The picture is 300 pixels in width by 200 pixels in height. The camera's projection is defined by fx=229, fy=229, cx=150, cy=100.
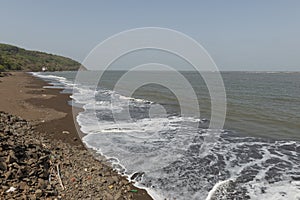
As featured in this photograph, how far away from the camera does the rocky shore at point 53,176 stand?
5.48m

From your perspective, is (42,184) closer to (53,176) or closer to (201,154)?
(53,176)

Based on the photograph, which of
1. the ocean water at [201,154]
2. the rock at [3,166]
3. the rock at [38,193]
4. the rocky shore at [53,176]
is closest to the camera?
the rock at [38,193]

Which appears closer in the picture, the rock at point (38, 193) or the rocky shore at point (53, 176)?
the rock at point (38, 193)

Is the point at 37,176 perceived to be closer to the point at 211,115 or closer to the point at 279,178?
the point at 279,178

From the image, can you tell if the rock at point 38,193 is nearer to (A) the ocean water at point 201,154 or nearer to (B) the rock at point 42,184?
(B) the rock at point 42,184

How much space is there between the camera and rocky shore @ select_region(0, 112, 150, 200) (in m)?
5.48

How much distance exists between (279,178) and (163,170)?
12.6 feet

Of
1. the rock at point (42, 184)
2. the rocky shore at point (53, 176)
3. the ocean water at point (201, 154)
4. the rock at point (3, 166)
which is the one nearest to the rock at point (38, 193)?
the rocky shore at point (53, 176)

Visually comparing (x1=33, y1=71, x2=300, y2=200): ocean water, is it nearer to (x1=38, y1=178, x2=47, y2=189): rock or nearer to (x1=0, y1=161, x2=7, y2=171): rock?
(x1=38, y1=178, x2=47, y2=189): rock

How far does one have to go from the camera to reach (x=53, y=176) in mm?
6418

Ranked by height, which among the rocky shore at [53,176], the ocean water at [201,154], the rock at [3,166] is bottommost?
the ocean water at [201,154]

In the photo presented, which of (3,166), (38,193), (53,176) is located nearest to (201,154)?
(53,176)

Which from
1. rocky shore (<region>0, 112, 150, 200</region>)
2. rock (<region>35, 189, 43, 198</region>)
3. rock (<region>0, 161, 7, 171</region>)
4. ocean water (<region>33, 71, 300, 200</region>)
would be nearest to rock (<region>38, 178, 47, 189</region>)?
rocky shore (<region>0, 112, 150, 200</region>)

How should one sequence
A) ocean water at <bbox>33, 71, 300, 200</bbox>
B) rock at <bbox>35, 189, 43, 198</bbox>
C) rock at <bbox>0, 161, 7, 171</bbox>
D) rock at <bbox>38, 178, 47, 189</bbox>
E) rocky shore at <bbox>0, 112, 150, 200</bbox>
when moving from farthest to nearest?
ocean water at <bbox>33, 71, 300, 200</bbox>, rock at <bbox>0, 161, 7, 171</bbox>, rock at <bbox>38, 178, 47, 189</bbox>, rocky shore at <bbox>0, 112, 150, 200</bbox>, rock at <bbox>35, 189, 43, 198</bbox>
